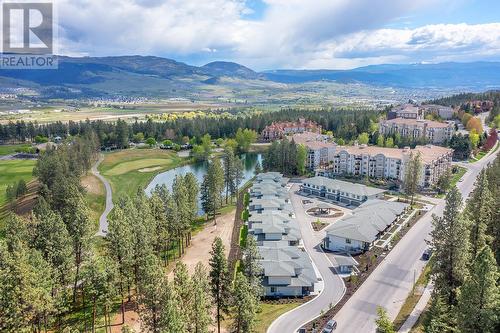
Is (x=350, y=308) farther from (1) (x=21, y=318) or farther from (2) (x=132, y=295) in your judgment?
(1) (x=21, y=318)

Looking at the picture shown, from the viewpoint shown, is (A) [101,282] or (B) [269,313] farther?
(B) [269,313]

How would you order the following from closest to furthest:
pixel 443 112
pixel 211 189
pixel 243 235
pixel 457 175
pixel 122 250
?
1. pixel 122 250
2. pixel 243 235
3. pixel 211 189
4. pixel 457 175
5. pixel 443 112

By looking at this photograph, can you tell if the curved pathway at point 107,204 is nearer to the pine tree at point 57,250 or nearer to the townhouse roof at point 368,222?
the pine tree at point 57,250

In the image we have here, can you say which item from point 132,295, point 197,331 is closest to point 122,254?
point 132,295

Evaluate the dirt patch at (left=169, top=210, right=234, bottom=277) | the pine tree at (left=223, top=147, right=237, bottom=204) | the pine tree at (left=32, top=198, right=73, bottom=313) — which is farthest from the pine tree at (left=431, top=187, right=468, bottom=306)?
the pine tree at (left=223, top=147, right=237, bottom=204)

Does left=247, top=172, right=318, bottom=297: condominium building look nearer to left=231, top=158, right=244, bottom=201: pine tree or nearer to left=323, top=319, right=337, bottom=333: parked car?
left=231, top=158, right=244, bottom=201: pine tree

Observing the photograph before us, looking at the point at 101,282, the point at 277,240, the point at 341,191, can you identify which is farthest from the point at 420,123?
the point at 101,282

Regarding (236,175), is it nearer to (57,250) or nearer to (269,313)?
(269,313)
